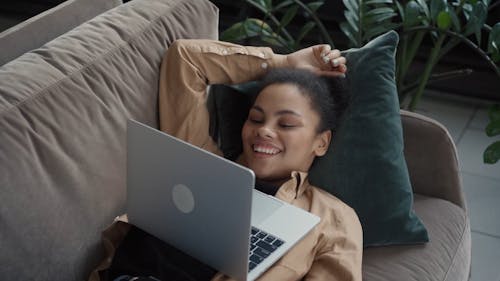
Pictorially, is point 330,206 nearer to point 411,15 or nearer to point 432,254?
point 432,254

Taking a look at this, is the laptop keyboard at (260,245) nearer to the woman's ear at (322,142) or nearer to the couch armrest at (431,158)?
the woman's ear at (322,142)

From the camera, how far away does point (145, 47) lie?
1561 mm

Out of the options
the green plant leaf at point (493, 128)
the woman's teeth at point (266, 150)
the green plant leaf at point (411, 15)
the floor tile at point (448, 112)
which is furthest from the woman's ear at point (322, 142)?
the floor tile at point (448, 112)

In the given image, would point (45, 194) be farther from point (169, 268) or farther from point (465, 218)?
point (465, 218)

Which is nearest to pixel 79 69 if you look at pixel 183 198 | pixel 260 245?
pixel 183 198

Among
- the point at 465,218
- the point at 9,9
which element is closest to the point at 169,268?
the point at 465,218

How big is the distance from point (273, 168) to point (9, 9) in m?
2.83

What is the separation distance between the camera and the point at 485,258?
221 cm

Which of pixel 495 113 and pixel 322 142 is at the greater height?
pixel 322 142

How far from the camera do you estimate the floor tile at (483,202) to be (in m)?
2.36

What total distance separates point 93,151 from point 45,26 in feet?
1.27

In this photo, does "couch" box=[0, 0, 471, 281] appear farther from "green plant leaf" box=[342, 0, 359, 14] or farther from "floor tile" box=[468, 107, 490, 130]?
"floor tile" box=[468, 107, 490, 130]

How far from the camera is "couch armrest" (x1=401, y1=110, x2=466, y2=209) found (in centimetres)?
170

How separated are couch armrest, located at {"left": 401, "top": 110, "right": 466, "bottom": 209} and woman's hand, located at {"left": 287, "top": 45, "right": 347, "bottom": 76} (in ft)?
0.84
